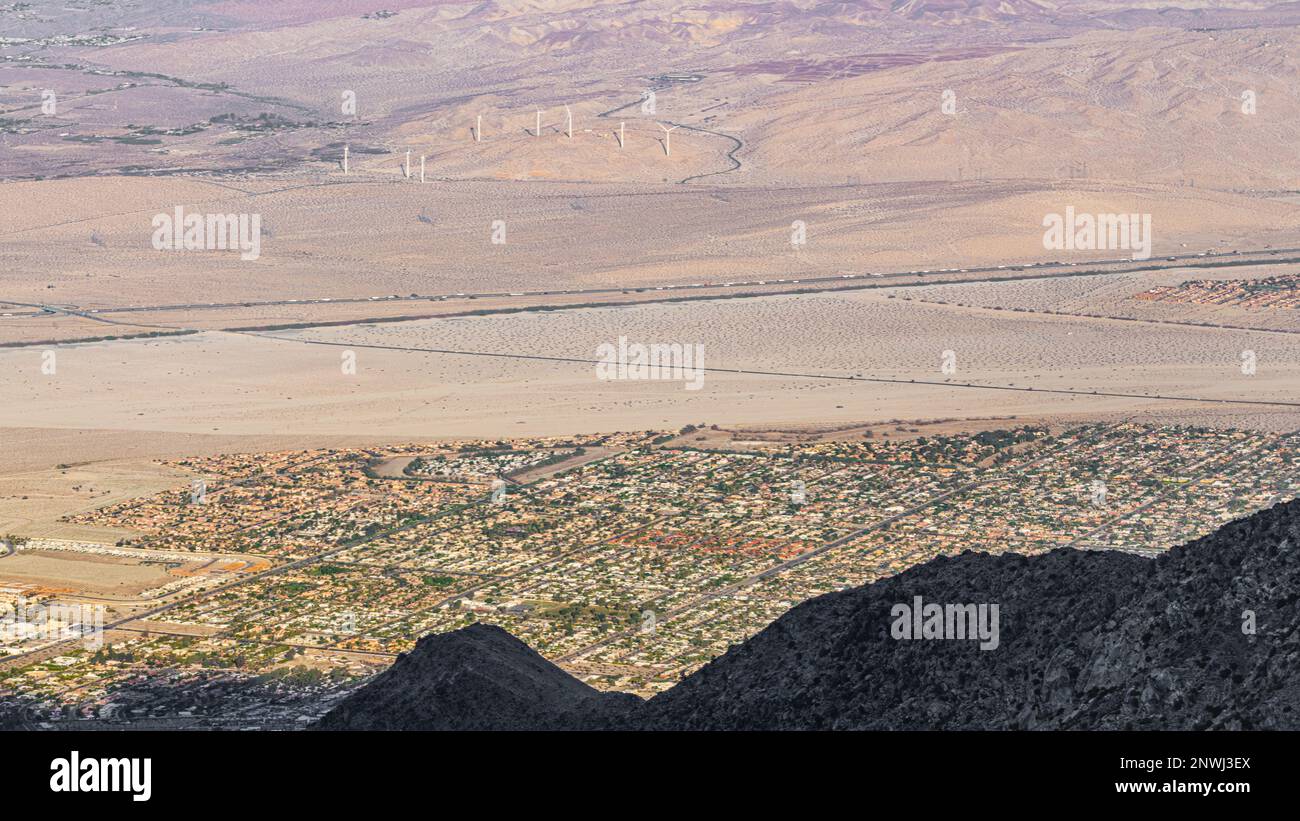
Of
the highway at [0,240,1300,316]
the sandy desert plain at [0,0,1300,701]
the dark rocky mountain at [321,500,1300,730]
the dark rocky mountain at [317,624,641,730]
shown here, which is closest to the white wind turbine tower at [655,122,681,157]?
the sandy desert plain at [0,0,1300,701]

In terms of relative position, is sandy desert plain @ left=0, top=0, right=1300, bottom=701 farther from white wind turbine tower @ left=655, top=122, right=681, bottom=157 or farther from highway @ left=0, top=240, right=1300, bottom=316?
white wind turbine tower @ left=655, top=122, right=681, bottom=157

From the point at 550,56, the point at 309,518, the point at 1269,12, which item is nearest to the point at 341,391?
the point at 309,518

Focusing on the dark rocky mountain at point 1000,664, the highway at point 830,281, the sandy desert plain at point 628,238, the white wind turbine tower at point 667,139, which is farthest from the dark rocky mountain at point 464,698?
the white wind turbine tower at point 667,139

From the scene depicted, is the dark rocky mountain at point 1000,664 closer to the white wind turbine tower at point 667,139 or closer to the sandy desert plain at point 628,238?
the sandy desert plain at point 628,238

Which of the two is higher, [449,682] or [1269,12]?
[1269,12]

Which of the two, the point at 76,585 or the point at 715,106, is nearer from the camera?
the point at 76,585

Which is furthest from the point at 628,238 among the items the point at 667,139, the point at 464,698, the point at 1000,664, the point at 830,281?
the point at 1000,664
